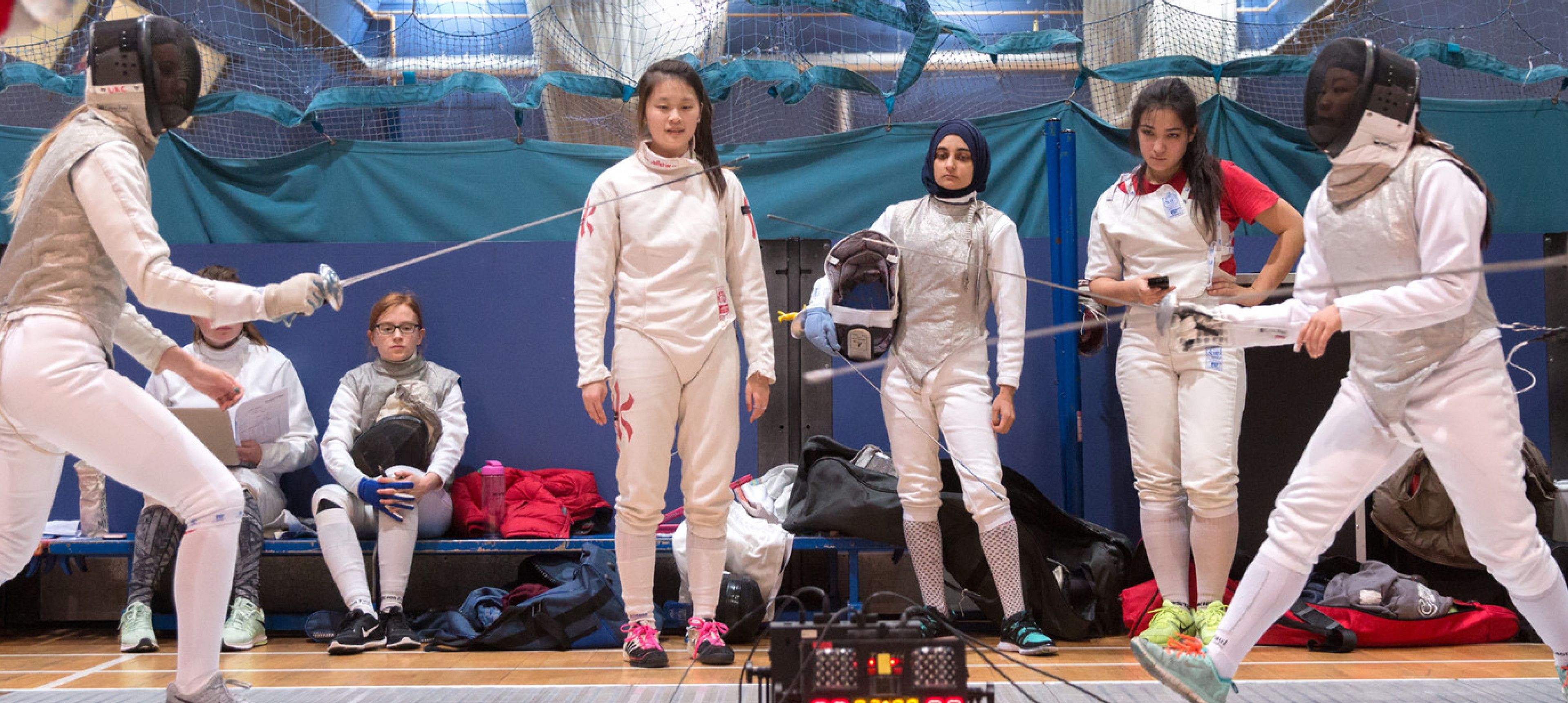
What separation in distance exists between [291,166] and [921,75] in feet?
8.00

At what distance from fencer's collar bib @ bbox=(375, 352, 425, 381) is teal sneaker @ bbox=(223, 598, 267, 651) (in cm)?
84

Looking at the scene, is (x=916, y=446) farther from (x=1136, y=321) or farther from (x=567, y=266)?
(x=567, y=266)

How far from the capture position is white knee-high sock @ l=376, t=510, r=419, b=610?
12.0 feet

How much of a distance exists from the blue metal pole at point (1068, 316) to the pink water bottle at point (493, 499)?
191 cm

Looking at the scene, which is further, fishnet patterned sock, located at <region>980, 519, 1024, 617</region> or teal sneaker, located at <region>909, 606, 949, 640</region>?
fishnet patterned sock, located at <region>980, 519, 1024, 617</region>

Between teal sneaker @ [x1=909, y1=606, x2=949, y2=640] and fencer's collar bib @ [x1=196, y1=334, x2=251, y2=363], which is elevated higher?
fencer's collar bib @ [x1=196, y1=334, x2=251, y2=363]

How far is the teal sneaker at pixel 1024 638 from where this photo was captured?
3240 mm

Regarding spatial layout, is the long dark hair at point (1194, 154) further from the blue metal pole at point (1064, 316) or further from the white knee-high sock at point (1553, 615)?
the white knee-high sock at point (1553, 615)

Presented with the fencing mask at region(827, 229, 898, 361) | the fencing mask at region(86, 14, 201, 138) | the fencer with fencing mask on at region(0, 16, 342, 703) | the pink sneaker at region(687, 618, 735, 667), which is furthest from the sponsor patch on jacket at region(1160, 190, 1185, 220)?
the fencing mask at region(86, 14, 201, 138)

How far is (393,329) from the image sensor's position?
158 inches

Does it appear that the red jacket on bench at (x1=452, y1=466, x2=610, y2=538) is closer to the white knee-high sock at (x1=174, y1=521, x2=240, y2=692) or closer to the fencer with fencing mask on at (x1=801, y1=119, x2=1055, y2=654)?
the fencer with fencing mask on at (x1=801, y1=119, x2=1055, y2=654)

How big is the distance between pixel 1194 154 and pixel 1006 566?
51.1 inches

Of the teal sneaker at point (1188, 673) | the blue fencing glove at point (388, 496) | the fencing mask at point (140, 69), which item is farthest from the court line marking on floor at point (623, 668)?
the fencing mask at point (140, 69)

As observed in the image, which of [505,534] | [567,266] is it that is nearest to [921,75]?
[567,266]
